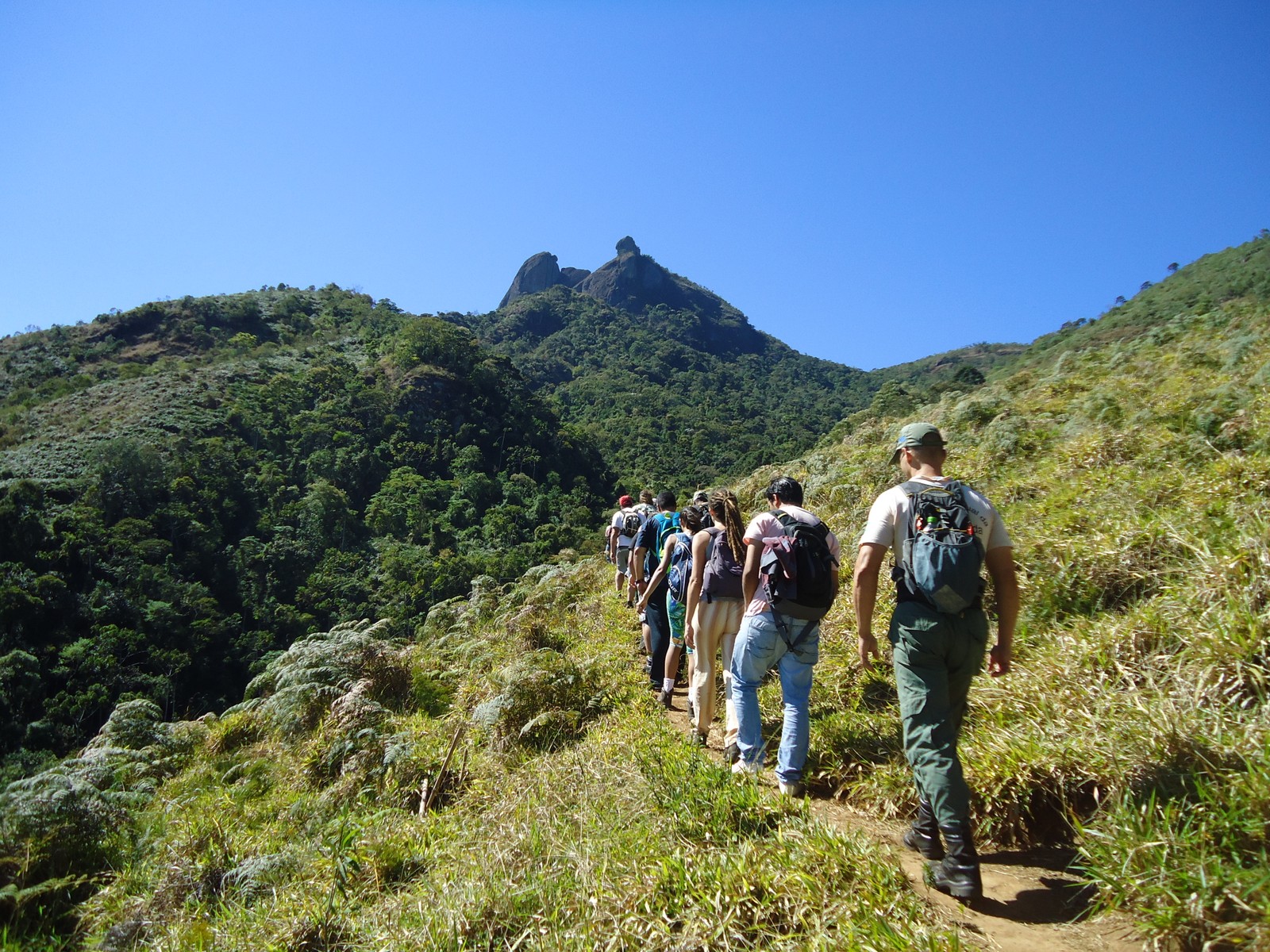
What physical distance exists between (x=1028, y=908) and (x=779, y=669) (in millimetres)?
1418

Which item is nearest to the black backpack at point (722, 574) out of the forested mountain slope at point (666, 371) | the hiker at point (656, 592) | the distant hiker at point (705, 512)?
the distant hiker at point (705, 512)

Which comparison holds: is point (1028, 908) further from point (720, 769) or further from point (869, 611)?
point (720, 769)

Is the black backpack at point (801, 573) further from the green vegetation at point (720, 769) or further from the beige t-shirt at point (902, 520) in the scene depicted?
the green vegetation at point (720, 769)

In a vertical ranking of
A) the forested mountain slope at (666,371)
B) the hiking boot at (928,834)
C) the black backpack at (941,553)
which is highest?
the forested mountain slope at (666,371)

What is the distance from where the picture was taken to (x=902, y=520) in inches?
107

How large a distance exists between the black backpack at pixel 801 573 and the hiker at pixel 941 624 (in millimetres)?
625

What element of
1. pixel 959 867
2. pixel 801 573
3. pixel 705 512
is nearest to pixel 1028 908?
pixel 959 867

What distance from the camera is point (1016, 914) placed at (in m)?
2.34

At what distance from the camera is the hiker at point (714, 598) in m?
4.26

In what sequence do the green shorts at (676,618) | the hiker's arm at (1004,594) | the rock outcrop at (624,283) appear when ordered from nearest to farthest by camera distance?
the hiker's arm at (1004,594) → the green shorts at (676,618) → the rock outcrop at (624,283)

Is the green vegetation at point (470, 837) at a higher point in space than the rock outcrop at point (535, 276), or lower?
lower

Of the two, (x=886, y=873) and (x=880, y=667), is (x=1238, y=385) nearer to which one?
(x=880, y=667)

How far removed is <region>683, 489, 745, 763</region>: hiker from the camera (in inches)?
168

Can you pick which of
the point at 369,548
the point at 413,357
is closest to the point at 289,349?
the point at 413,357
